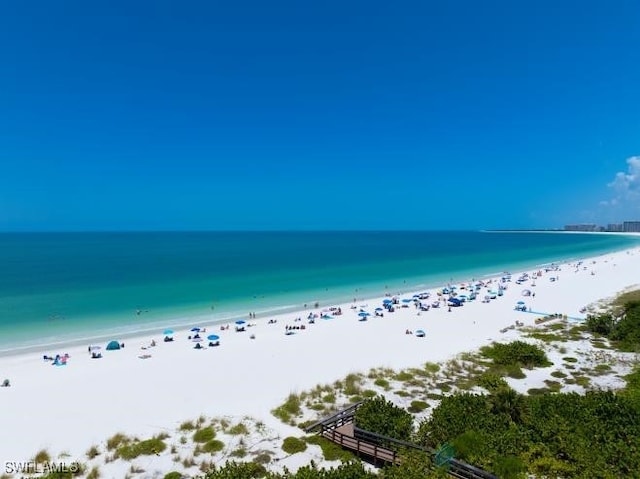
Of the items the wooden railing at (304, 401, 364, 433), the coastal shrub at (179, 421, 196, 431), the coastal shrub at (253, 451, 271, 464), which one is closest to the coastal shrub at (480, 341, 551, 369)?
the wooden railing at (304, 401, 364, 433)

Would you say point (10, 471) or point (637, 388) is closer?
point (10, 471)

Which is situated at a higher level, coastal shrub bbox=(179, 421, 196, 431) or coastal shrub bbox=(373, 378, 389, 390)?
coastal shrub bbox=(179, 421, 196, 431)

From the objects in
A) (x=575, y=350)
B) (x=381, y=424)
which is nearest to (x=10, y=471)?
(x=381, y=424)

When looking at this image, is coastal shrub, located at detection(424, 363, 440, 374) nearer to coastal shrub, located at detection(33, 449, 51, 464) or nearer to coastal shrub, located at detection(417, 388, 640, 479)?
coastal shrub, located at detection(417, 388, 640, 479)

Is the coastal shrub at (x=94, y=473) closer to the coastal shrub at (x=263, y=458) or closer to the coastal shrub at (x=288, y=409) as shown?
the coastal shrub at (x=263, y=458)

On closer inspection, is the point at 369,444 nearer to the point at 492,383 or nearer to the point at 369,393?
the point at 369,393

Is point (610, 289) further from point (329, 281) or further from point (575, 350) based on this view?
point (329, 281)
